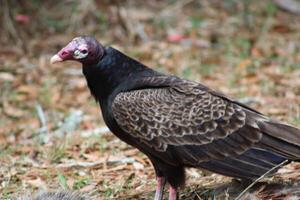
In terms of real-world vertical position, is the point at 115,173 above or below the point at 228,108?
below

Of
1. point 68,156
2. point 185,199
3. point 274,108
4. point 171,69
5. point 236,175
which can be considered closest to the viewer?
point 236,175

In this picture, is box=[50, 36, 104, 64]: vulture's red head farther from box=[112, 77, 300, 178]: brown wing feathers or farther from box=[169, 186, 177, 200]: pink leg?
box=[169, 186, 177, 200]: pink leg

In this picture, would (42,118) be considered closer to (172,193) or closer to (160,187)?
(160,187)

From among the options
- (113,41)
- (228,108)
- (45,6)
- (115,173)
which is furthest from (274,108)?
(45,6)

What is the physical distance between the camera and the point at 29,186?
19.8 ft

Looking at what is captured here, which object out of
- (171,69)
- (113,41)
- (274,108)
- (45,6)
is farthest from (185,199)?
(45,6)

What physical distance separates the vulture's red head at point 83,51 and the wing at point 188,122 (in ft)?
1.38

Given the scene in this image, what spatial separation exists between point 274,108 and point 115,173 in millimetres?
2290

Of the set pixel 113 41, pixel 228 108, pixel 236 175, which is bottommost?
pixel 113 41

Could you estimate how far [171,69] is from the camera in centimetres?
1009

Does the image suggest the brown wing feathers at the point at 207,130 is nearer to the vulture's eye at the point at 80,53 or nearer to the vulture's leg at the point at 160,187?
the vulture's leg at the point at 160,187

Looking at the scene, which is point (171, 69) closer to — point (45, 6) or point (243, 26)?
point (243, 26)

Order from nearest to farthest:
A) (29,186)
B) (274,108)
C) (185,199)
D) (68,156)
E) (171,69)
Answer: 1. (185,199)
2. (29,186)
3. (68,156)
4. (274,108)
5. (171,69)

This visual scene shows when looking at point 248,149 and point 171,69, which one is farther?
point 171,69
